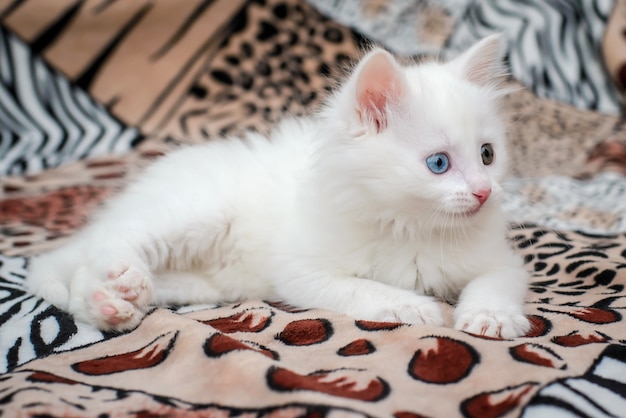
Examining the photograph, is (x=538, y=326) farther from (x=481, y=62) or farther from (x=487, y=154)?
(x=481, y=62)

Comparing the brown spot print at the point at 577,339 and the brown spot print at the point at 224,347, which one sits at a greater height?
the brown spot print at the point at 577,339

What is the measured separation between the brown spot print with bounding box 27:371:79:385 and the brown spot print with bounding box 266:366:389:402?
0.34 meters

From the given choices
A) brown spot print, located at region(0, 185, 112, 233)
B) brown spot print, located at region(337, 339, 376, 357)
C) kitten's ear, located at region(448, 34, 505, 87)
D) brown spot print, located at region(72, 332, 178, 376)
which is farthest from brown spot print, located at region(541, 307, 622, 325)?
brown spot print, located at region(0, 185, 112, 233)

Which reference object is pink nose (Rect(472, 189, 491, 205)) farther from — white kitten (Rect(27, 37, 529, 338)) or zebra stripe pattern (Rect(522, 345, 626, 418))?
zebra stripe pattern (Rect(522, 345, 626, 418))

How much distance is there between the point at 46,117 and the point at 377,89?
2.31 metres

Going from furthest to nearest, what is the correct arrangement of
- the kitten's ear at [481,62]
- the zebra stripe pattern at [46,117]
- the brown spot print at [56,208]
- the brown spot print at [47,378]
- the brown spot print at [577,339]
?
the zebra stripe pattern at [46,117]
the brown spot print at [56,208]
the kitten's ear at [481,62]
the brown spot print at [577,339]
the brown spot print at [47,378]

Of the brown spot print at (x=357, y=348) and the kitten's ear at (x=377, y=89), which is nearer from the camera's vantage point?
the brown spot print at (x=357, y=348)

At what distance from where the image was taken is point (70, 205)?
7.90 feet

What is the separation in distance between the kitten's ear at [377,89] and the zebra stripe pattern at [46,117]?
199 centimetres

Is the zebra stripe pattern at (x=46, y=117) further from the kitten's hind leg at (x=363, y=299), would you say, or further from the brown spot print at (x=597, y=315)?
the brown spot print at (x=597, y=315)

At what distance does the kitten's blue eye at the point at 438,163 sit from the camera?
121 cm

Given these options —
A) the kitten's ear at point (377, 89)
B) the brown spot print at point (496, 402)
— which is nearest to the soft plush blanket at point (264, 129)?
the brown spot print at point (496, 402)

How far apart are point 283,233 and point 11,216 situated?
4.31ft

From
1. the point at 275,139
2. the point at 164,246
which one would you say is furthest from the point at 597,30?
the point at 164,246
